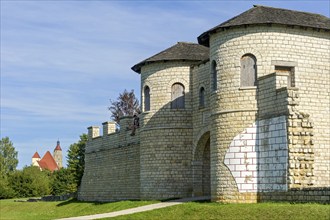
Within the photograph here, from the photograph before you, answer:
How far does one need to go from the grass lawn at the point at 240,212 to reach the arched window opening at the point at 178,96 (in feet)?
24.4

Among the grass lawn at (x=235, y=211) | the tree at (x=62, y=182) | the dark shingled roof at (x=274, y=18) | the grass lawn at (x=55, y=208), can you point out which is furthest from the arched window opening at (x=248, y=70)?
the tree at (x=62, y=182)

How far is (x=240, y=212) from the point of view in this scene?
64.2 feet

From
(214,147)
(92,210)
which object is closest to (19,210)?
(92,210)

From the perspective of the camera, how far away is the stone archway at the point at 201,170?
28370mm

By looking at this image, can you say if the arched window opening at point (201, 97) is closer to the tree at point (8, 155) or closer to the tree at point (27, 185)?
the tree at point (27, 185)

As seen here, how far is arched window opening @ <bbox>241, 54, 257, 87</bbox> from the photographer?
23.3m

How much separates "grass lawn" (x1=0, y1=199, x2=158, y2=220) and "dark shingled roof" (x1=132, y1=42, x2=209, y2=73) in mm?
7047

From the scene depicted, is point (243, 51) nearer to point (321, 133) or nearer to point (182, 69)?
point (321, 133)

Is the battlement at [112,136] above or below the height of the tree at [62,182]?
above

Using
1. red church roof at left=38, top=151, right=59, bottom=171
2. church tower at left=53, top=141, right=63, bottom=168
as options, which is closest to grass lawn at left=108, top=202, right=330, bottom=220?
red church roof at left=38, top=151, right=59, bottom=171

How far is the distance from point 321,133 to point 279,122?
7.98 ft

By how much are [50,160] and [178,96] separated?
347 feet

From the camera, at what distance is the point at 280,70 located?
76.8 ft

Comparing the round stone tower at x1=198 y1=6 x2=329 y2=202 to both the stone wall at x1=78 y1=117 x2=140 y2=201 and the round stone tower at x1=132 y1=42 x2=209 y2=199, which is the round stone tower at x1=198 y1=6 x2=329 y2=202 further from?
the stone wall at x1=78 y1=117 x2=140 y2=201
